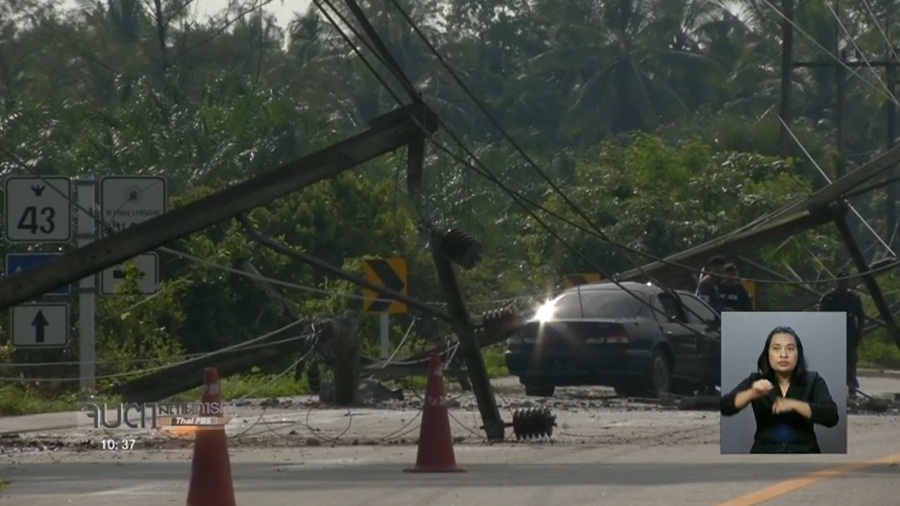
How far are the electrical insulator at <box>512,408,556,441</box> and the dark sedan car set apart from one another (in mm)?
6040

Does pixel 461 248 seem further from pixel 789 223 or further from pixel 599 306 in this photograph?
pixel 599 306

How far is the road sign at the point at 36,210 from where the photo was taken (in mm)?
19391

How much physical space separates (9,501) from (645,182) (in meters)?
29.1

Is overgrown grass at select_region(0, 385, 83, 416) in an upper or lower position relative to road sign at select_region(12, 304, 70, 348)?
lower

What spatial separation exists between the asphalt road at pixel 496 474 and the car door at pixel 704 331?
487cm

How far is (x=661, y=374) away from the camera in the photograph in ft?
76.2

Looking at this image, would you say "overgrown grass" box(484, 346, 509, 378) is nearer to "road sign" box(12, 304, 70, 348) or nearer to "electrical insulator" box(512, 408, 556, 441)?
"road sign" box(12, 304, 70, 348)

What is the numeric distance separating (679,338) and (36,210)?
7764 mm

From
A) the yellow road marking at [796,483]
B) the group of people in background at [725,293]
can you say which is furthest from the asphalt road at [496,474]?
the group of people in background at [725,293]

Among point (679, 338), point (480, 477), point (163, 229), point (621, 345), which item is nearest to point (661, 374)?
point (679, 338)

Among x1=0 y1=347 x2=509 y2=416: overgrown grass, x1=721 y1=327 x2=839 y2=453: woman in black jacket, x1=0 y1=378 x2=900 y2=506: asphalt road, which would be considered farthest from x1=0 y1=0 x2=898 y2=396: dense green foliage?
x1=721 y1=327 x2=839 y2=453: woman in black jacket

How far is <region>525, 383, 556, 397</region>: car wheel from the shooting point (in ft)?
77.7

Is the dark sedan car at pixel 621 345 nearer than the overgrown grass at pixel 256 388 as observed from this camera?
Yes

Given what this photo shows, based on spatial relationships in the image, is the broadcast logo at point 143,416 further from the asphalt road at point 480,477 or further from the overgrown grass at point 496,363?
the overgrown grass at point 496,363
